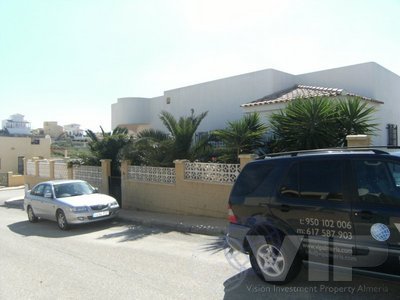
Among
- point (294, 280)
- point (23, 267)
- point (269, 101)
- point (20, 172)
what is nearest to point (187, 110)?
point (269, 101)

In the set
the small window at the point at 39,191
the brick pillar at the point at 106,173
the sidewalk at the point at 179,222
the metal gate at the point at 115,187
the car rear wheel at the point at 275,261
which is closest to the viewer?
the car rear wheel at the point at 275,261

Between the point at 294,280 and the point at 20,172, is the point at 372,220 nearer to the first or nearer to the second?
the point at 294,280

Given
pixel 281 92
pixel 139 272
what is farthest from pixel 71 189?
pixel 281 92

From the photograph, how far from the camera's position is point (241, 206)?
5371 millimetres

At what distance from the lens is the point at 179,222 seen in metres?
10.4

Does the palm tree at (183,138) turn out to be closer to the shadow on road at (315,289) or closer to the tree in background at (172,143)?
the tree in background at (172,143)

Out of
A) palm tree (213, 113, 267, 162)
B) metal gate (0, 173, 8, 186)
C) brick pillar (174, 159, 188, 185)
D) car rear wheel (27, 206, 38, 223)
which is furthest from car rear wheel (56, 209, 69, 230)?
metal gate (0, 173, 8, 186)

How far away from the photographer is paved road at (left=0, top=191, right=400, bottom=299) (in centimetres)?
480

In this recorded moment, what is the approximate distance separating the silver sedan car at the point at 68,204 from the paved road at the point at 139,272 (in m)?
0.95

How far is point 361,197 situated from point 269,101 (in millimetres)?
10399

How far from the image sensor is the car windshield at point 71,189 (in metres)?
Answer: 11.5

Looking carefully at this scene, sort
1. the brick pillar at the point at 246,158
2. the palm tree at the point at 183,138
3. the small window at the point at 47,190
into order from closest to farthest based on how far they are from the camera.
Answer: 1. the brick pillar at the point at 246,158
2. the small window at the point at 47,190
3. the palm tree at the point at 183,138

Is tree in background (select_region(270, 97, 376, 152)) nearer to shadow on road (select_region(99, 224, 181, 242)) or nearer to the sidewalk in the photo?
the sidewalk

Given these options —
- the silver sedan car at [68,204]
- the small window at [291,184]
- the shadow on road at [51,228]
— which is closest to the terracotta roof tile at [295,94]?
the silver sedan car at [68,204]
